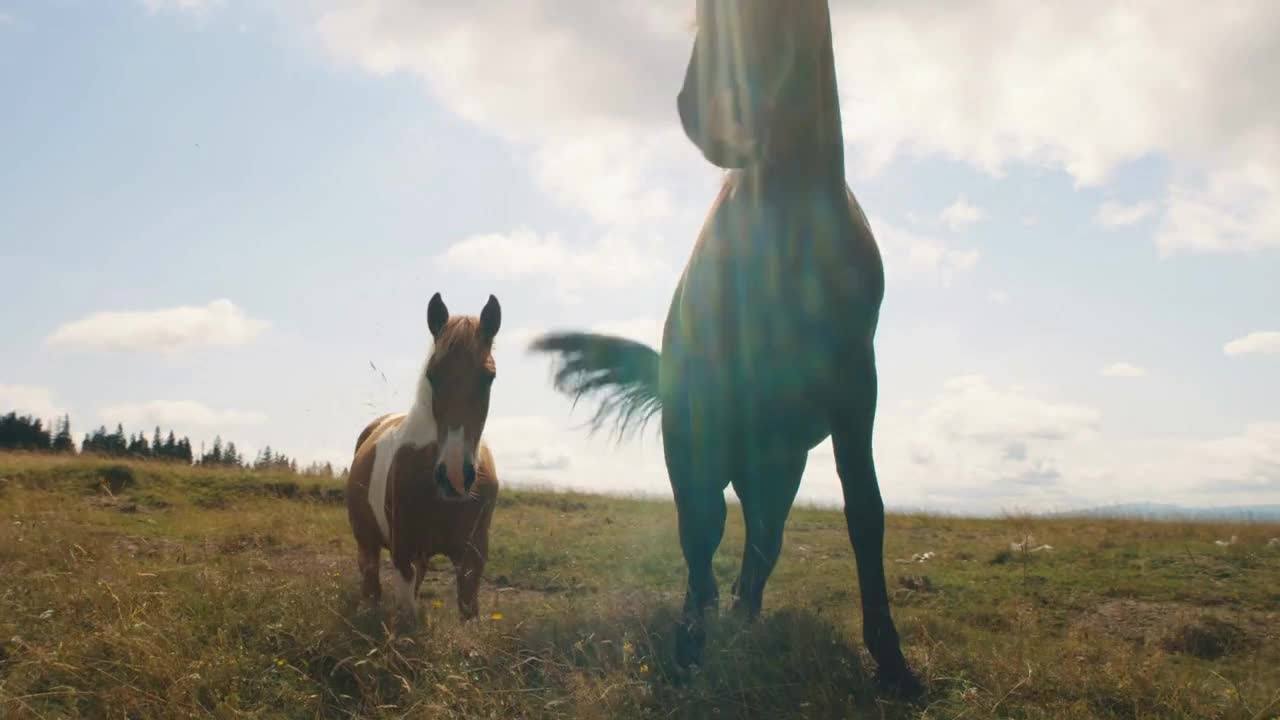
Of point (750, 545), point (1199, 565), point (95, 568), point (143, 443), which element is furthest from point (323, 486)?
point (143, 443)

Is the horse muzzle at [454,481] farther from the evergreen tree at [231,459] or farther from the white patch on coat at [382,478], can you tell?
the evergreen tree at [231,459]

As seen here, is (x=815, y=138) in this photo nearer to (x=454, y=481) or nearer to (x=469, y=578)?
(x=454, y=481)

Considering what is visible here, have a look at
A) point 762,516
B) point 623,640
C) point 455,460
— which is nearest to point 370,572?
point 455,460

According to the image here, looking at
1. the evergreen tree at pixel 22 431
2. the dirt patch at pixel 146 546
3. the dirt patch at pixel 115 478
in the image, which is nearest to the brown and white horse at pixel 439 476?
the dirt patch at pixel 146 546

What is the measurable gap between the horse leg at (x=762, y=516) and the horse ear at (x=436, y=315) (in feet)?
5.85

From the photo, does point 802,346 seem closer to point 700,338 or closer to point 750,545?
point 700,338

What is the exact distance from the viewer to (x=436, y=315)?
187 inches

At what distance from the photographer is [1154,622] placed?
524 cm

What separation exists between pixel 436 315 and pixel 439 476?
37.1 inches

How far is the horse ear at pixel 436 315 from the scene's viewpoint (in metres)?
4.74

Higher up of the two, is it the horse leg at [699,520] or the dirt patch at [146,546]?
the horse leg at [699,520]

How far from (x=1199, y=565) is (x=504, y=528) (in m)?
6.42

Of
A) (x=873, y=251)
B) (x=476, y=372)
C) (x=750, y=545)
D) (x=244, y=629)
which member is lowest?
(x=244, y=629)

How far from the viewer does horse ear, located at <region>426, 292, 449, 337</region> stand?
4.74m
